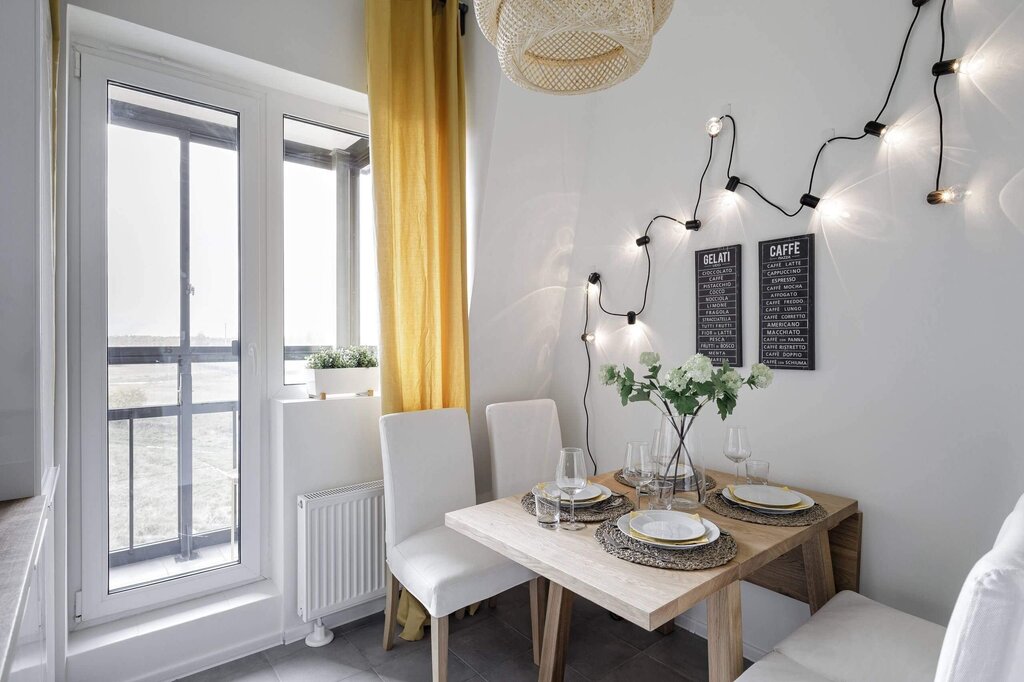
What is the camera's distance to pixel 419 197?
2.44m

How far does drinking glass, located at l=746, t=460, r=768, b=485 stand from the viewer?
6.11ft

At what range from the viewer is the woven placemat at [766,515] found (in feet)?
5.30

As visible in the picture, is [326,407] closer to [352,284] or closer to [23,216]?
[352,284]

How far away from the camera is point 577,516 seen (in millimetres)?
1694

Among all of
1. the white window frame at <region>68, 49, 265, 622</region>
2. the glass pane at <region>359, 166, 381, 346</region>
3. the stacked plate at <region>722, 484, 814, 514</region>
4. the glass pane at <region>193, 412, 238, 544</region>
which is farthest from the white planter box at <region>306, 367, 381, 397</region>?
the stacked plate at <region>722, 484, 814, 514</region>

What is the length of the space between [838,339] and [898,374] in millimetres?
211

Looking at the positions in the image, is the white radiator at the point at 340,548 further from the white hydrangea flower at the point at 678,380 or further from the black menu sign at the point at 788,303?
the black menu sign at the point at 788,303

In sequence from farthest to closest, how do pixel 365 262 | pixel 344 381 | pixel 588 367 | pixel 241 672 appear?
pixel 588 367 → pixel 365 262 → pixel 344 381 → pixel 241 672

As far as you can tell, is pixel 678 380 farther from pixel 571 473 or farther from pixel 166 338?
pixel 166 338

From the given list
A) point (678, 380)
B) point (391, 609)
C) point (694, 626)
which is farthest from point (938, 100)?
point (391, 609)

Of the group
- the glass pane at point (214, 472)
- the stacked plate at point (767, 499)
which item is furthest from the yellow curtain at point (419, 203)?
the stacked plate at point (767, 499)

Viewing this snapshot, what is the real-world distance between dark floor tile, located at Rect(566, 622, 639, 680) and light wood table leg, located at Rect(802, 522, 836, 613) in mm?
771

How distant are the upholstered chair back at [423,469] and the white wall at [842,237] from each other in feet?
1.39

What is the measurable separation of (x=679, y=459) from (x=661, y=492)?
126 millimetres
